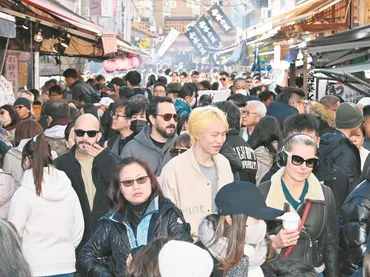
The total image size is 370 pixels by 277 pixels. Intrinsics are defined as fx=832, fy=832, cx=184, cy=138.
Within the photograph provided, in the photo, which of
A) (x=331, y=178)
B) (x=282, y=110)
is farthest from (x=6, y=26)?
(x=331, y=178)

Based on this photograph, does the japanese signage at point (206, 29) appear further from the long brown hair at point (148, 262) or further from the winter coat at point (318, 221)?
the long brown hair at point (148, 262)

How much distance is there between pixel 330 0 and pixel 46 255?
16.2 m

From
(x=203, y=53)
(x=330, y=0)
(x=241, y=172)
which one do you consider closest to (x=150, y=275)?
(x=241, y=172)

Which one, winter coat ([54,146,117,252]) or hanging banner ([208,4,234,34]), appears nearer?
winter coat ([54,146,117,252])

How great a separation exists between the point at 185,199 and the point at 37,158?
1072mm

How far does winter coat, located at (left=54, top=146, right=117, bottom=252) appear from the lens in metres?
6.12

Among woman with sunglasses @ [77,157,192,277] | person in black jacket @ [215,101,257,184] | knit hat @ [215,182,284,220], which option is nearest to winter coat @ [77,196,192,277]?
woman with sunglasses @ [77,157,192,277]

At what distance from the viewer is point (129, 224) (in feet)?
15.3

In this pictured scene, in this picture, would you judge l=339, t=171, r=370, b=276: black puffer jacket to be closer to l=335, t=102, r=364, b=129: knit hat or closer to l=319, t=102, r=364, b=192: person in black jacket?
l=319, t=102, r=364, b=192: person in black jacket

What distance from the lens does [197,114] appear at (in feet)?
20.0

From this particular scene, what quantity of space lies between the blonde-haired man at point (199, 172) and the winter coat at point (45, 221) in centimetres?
74

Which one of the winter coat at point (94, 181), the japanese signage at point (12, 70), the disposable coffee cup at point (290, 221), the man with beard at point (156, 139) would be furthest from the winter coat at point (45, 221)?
the japanese signage at point (12, 70)

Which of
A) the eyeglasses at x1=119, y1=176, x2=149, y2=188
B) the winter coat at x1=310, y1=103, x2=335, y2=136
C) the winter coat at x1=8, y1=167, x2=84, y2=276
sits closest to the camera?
the eyeglasses at x1=119, y1=176, x2=149, y2=188

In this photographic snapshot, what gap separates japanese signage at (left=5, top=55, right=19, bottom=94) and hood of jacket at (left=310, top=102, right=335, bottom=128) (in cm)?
858
